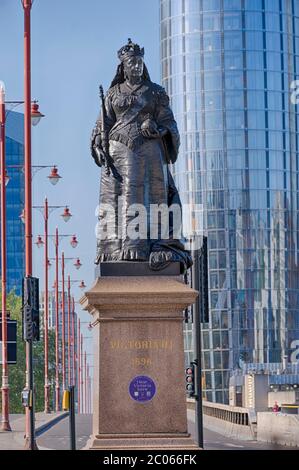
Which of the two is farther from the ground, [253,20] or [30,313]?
[253,20]

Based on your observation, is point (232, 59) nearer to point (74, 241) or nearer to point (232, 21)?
point (232, 21)

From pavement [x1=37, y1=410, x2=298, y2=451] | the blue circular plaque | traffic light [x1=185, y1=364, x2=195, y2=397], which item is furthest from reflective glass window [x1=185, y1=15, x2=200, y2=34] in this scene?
the blue circular plaque

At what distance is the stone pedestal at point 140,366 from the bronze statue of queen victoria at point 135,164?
0.85 meters

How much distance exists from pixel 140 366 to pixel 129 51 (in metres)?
4.84

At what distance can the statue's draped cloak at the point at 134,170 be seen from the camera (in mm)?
21141

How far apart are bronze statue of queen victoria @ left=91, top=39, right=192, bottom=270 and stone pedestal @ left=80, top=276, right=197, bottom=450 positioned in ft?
2.79

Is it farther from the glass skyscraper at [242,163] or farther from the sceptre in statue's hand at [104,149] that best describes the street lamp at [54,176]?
the glass skyscraper at [242,163]

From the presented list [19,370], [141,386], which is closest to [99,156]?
[141,386]

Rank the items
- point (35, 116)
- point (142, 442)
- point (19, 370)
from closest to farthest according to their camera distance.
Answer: point (142, 442), point (35, 116), point (19, 370)

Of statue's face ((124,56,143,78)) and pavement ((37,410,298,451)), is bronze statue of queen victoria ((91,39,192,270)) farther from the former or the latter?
pavement ((37,410,298,451))

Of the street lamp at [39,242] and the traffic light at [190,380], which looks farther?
the street lamp at [39,242]

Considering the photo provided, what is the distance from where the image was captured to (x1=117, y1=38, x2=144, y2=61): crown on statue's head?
22.0m

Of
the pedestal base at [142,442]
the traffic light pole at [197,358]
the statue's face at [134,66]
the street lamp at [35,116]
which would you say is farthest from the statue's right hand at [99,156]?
the street lamp at [35,116]

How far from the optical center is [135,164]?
70.1 ft
